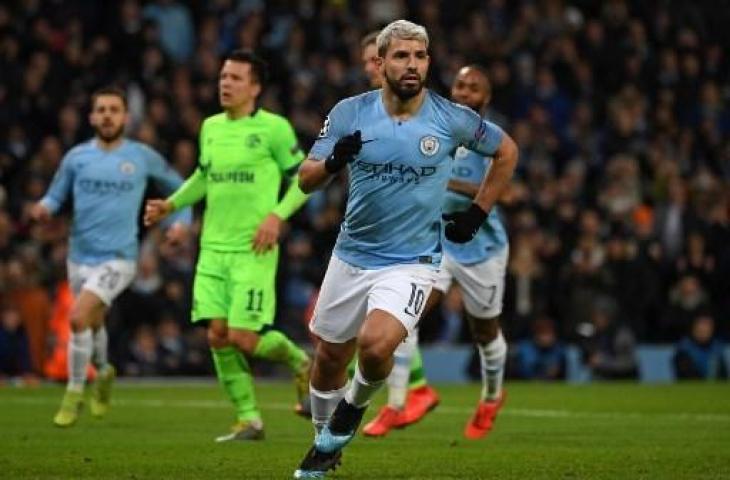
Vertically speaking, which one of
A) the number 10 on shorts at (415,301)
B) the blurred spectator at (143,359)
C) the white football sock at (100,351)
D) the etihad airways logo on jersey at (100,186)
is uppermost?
the number 10 on shorts at (415,301)

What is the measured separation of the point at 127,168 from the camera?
15438 mm

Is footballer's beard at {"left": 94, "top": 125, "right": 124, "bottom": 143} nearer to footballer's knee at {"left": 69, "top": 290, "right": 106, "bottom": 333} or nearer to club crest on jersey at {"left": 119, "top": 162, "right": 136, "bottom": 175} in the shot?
club crest on jersey at {"left": 119, "top": 162, "right": 136, "bottom": 175}

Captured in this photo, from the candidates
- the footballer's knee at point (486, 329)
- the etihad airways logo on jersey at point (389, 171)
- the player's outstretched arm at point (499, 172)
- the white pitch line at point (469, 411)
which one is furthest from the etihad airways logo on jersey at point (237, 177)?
the white pitch line at point (469, 411)

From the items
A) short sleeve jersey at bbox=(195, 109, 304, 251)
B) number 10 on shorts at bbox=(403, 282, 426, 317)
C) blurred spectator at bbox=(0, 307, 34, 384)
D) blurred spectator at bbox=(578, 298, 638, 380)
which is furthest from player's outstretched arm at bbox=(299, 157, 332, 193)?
blurred spectator at bbox=(578, 298, 638, 380)

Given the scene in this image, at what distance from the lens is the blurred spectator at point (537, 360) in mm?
23531

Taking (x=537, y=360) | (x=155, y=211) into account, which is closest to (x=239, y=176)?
(x=155, y=211)

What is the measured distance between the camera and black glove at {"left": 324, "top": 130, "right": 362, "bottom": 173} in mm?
9539

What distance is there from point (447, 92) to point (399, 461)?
1481 centimetres

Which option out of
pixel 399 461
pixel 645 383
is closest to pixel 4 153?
pixel 645 383

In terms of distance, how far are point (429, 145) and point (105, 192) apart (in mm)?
5867

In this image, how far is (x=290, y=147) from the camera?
1355cm

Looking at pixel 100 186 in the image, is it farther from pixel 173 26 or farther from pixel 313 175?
pixel 173 26

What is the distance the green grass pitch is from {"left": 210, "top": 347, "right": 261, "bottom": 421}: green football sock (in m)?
0.32

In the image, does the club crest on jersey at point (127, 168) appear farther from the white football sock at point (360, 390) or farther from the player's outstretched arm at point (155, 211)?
the white football sock at point (360, 390)
